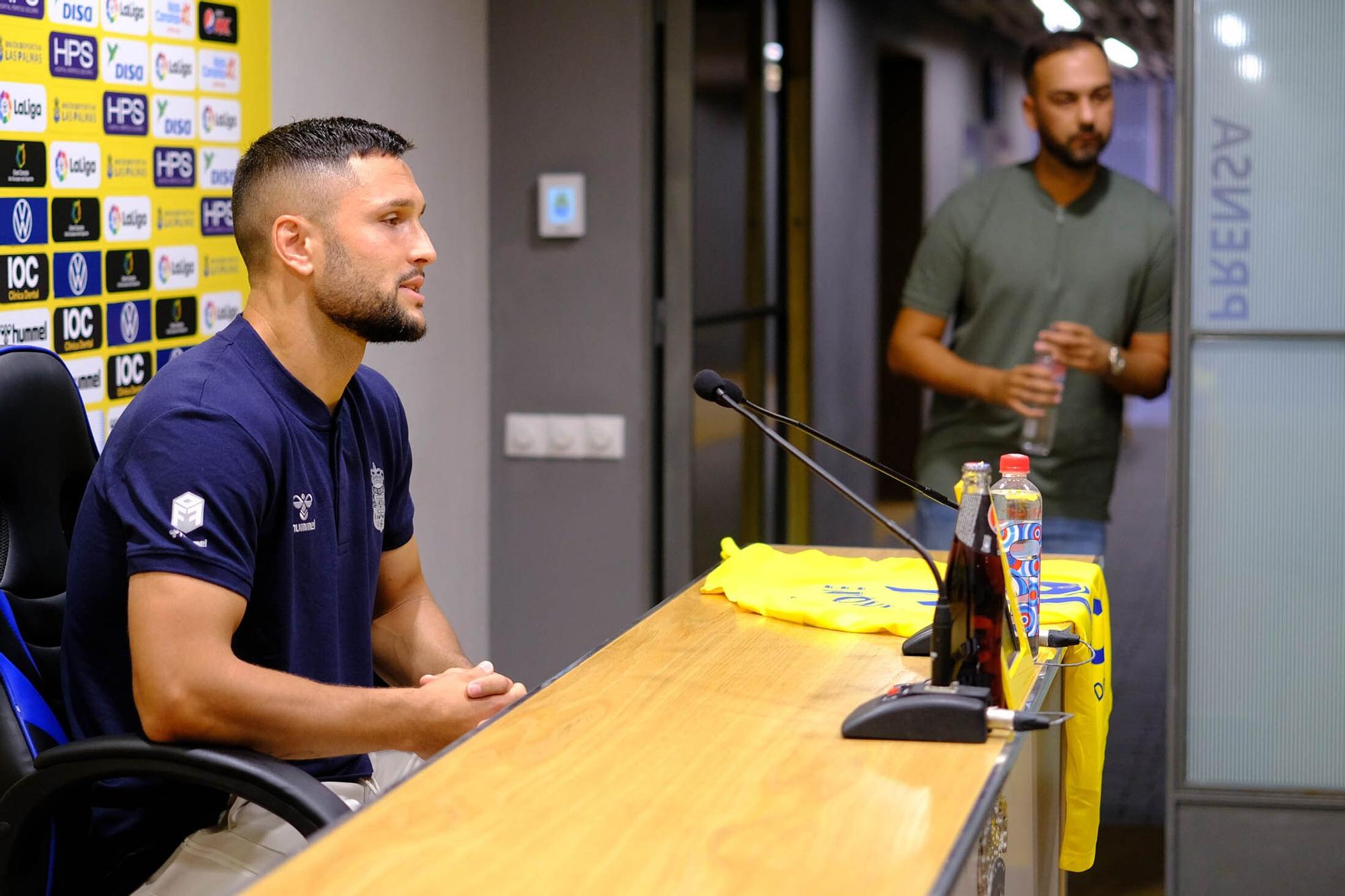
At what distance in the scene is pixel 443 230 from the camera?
360 cm

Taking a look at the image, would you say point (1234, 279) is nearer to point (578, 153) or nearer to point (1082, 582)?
point (1082, 582)

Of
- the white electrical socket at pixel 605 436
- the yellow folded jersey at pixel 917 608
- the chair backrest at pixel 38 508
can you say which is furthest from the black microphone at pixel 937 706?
the white electrical socket at pixel 605 436

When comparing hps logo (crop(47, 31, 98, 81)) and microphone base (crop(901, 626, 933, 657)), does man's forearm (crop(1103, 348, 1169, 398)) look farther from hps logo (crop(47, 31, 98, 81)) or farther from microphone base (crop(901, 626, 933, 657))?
hps logo (crop(47, 31, 98, 81))

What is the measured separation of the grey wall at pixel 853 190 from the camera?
5.53m

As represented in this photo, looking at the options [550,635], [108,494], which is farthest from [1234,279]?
[108,494]

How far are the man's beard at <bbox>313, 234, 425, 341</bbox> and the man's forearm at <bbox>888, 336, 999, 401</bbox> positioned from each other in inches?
72.4

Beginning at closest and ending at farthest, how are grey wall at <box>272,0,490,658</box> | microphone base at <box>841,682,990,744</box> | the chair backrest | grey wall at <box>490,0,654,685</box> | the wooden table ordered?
the wooden table < microphone base at <box>841,682,990,744</box> < the chair backrest < grey wall at <box>272,0,490,658</box> < grey wall at <box>490,0,654,685</box>

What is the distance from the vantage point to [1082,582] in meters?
2.41

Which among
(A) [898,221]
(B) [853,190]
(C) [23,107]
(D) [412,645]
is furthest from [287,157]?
(A) [898,221]

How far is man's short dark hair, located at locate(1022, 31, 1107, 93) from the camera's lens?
3.66 m

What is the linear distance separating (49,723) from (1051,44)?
274 cm

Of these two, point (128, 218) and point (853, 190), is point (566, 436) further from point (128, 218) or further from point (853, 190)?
point (853, 190)

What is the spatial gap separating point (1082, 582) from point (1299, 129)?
1276 mm

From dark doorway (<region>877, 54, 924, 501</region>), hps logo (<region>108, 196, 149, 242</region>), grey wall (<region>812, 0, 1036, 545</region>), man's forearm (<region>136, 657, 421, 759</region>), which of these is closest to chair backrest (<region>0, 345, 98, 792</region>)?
man's forearm (<region>136, 657, 421, 759</region>)
